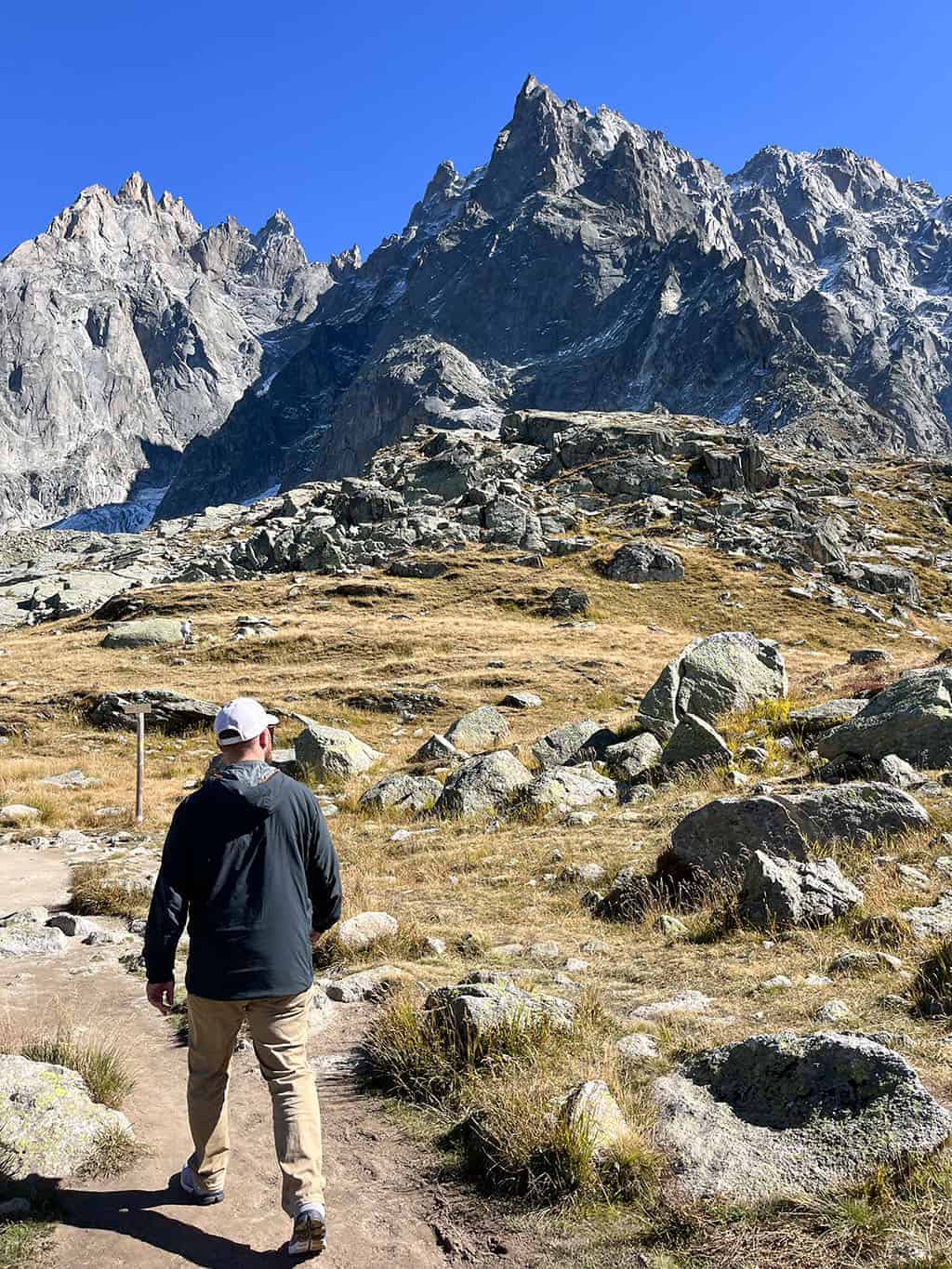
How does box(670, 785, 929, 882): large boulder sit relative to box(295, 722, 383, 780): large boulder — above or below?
above

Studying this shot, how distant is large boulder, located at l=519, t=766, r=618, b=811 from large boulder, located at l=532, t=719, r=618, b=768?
2017 mm

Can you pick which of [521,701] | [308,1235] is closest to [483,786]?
[308,1235]

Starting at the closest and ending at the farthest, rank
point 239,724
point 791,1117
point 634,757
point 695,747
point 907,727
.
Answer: point 791,1117 → point 239,724 → point 907,727 → point 695,747 → point 634,757

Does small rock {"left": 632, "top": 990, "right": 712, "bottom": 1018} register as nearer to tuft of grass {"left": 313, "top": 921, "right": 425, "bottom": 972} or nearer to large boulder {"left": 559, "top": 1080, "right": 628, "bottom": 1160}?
large boulder {"left": 559, "top": 1080, "right": 628, "bottom": 1160}

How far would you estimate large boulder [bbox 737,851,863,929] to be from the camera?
7.47 m

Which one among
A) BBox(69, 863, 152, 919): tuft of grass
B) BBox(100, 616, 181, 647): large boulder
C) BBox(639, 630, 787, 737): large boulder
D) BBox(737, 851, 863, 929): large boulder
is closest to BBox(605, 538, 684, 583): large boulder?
BBox(100, 616, 181, 647): large boulder

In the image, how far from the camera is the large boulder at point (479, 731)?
22.3 m

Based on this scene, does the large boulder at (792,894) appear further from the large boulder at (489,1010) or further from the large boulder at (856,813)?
the large boulder at (489,1010)

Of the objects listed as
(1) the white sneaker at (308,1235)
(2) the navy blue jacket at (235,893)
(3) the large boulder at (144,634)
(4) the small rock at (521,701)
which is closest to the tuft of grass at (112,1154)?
(2) the navy blue jacket at (235,893)

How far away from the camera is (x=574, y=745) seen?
1869cm

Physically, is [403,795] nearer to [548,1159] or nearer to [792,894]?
[792,894]

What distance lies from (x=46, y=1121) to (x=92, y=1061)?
719mm

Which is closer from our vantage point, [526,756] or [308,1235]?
[308,1235]

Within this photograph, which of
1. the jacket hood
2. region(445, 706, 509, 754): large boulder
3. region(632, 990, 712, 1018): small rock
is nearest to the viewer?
the jacket hood
